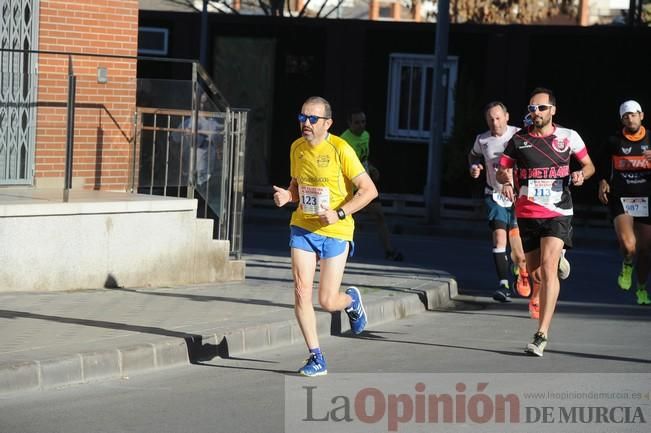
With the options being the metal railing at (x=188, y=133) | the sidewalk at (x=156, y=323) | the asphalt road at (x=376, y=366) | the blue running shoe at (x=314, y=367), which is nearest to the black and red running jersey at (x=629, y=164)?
the asphalt road at (x=376, y=366)

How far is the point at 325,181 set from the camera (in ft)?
29.8

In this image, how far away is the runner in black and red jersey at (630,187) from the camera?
42.8ft

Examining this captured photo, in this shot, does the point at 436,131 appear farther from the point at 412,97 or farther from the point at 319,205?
the point at 319,205

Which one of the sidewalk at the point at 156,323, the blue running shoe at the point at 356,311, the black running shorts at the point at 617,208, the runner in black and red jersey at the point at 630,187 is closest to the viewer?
the sidewalk at the point at 156,323

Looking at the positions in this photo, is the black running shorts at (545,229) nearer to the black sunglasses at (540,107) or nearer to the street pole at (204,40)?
the black sunglasses at (540,107)

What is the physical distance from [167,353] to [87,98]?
4.05 meters

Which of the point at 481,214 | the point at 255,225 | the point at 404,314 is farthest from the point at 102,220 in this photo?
the point at 481,214

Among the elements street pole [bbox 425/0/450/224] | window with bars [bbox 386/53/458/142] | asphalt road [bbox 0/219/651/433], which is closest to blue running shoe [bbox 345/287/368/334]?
asphalt road [bbox 0/219/651/433]

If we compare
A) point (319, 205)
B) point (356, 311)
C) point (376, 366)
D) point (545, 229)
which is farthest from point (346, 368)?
point (545, 229)

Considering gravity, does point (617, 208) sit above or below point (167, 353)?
above

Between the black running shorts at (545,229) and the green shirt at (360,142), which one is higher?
the green shirt at (360,142)

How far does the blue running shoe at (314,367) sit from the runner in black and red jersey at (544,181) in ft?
6.50

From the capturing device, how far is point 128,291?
39.9 feet

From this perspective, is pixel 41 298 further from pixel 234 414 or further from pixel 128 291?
pixel 234 414
